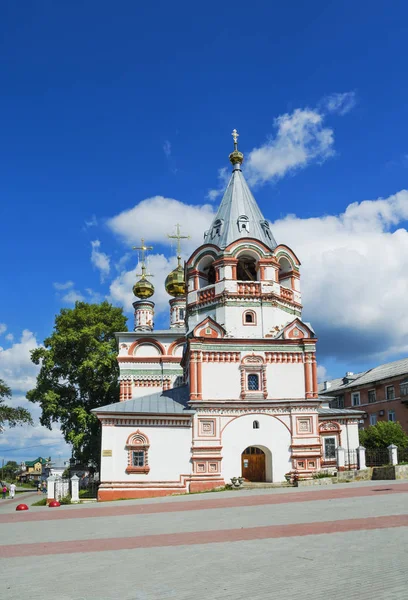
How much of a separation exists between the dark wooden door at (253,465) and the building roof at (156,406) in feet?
10.1

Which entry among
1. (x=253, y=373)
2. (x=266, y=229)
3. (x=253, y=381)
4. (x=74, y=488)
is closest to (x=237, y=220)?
(x=266, y=229)

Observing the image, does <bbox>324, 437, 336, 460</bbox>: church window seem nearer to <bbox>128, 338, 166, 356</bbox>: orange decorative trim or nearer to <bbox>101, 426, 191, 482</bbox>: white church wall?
<bbox>101, 426, 191, 482</bbox>: white church wall

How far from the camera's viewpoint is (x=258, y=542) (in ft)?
29.1

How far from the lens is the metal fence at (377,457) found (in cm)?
2544

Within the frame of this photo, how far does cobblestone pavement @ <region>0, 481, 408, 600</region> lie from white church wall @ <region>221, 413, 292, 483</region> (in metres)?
9.33

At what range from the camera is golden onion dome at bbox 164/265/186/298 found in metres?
43.4

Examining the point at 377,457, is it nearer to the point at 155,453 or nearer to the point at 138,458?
the point at 155,453

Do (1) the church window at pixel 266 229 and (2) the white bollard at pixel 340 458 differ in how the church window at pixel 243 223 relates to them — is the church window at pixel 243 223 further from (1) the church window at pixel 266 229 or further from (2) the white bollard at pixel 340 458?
(2) the white bollard at pixel 340 458

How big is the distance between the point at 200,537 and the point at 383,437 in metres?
22.7

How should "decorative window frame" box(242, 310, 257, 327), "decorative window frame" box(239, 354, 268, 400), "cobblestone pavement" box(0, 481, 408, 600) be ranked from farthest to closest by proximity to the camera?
"decorative window frame" box(242, 310, 257, 327), "decorative window frame" box(239, 354, 268, 400), "cobblestone pavement" box(0, 481, 408, 600)

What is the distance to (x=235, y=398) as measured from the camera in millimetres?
23797

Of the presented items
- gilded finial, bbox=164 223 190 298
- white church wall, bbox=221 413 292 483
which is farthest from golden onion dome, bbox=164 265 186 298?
white church wall, bbox=221 413 292 483

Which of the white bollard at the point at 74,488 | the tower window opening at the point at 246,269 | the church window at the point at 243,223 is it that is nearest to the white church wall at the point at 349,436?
the tower window opening at the point at 246,269

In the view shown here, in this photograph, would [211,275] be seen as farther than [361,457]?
Yes
